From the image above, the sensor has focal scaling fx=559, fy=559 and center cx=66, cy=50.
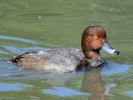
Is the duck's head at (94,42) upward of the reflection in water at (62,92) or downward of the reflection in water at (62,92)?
upward

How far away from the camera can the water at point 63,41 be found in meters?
9.20

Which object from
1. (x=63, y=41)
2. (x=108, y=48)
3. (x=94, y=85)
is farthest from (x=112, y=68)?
(x=63, y=41)

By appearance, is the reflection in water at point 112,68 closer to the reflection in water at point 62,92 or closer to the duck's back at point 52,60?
the duck's back at point 52,60

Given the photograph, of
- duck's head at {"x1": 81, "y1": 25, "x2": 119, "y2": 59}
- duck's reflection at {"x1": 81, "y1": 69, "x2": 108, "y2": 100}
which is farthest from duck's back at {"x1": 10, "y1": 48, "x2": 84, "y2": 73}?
duck's head at {"x1": 81, "y1": 25, "x2": 119, "y2": 59}

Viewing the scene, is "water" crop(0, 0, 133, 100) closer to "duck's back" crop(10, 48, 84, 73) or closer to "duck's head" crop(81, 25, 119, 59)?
"duck's back" crop(10, 48, 84, 73)

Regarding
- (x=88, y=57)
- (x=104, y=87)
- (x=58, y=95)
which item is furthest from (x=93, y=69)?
(x=58, y=95)

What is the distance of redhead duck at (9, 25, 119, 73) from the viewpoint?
413 inches

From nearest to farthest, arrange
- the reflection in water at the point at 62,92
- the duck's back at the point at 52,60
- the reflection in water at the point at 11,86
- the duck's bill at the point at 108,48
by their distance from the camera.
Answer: the reflection in water at the point at 62,92 < the reflection in water at the point at 11,86 < the duck's back at the point at 52,60 < the duck's bill at the point at 108,48

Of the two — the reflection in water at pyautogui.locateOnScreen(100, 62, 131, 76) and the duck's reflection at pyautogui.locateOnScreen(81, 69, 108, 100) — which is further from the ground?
the reflection in water at pyautogui.locateOnScreen(100, 62, 131, 76)

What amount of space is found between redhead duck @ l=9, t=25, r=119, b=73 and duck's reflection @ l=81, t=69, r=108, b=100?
265mm

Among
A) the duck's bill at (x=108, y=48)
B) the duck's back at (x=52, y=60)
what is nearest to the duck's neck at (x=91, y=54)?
the duck's bill at (x=108, y=48)

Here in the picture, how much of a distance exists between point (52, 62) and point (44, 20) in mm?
4134

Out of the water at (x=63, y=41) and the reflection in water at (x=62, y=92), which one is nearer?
the reflection in water at (x=62, y=92)

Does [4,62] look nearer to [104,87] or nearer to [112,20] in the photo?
[104,87]
